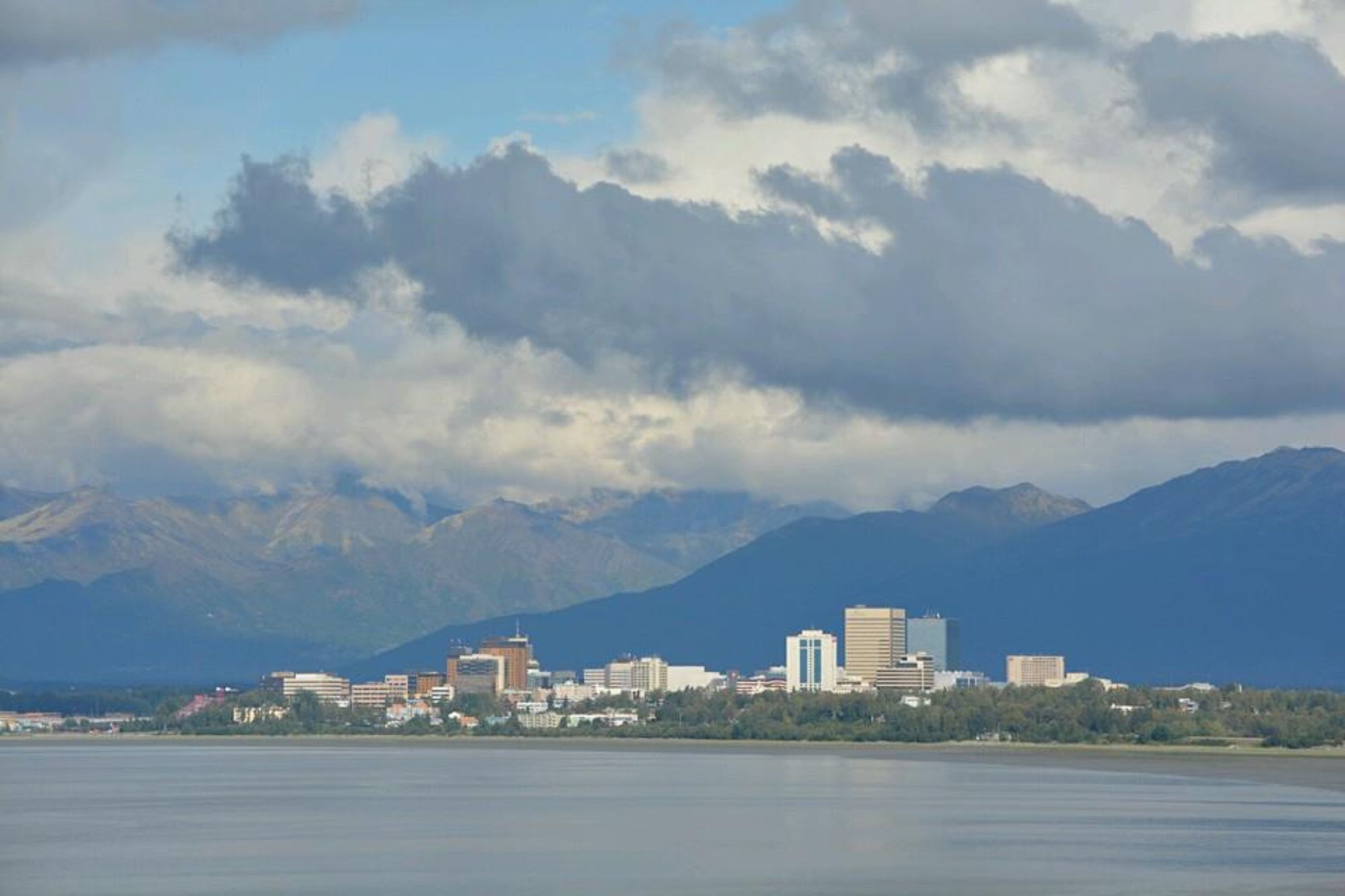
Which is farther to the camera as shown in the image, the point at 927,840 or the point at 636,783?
the point at 636,783

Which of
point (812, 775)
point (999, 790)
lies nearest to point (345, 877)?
point (999, 790)

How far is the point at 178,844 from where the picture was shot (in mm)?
100875

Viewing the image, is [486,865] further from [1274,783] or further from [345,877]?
[1274,783]

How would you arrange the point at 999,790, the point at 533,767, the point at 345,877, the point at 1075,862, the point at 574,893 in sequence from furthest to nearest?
1. the point at 533,767
2. the point at 999,790
3. the point at 1075,862
4. the point at 345,877
5. the point at 574,893

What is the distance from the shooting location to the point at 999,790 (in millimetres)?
148250

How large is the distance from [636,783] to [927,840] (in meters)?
58.7

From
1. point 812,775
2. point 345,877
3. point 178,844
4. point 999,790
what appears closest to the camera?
point 345,877

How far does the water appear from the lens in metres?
83.5

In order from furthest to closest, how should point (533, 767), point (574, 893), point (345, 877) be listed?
point (533, 767), point (345, 877), point (574, 893)

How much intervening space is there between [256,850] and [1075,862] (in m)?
30.7

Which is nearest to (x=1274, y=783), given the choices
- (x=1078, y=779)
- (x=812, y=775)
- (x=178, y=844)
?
(x=1078, y=779)

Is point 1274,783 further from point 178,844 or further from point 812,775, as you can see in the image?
point 178,844

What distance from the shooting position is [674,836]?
104 m

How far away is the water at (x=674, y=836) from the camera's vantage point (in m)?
83.5
